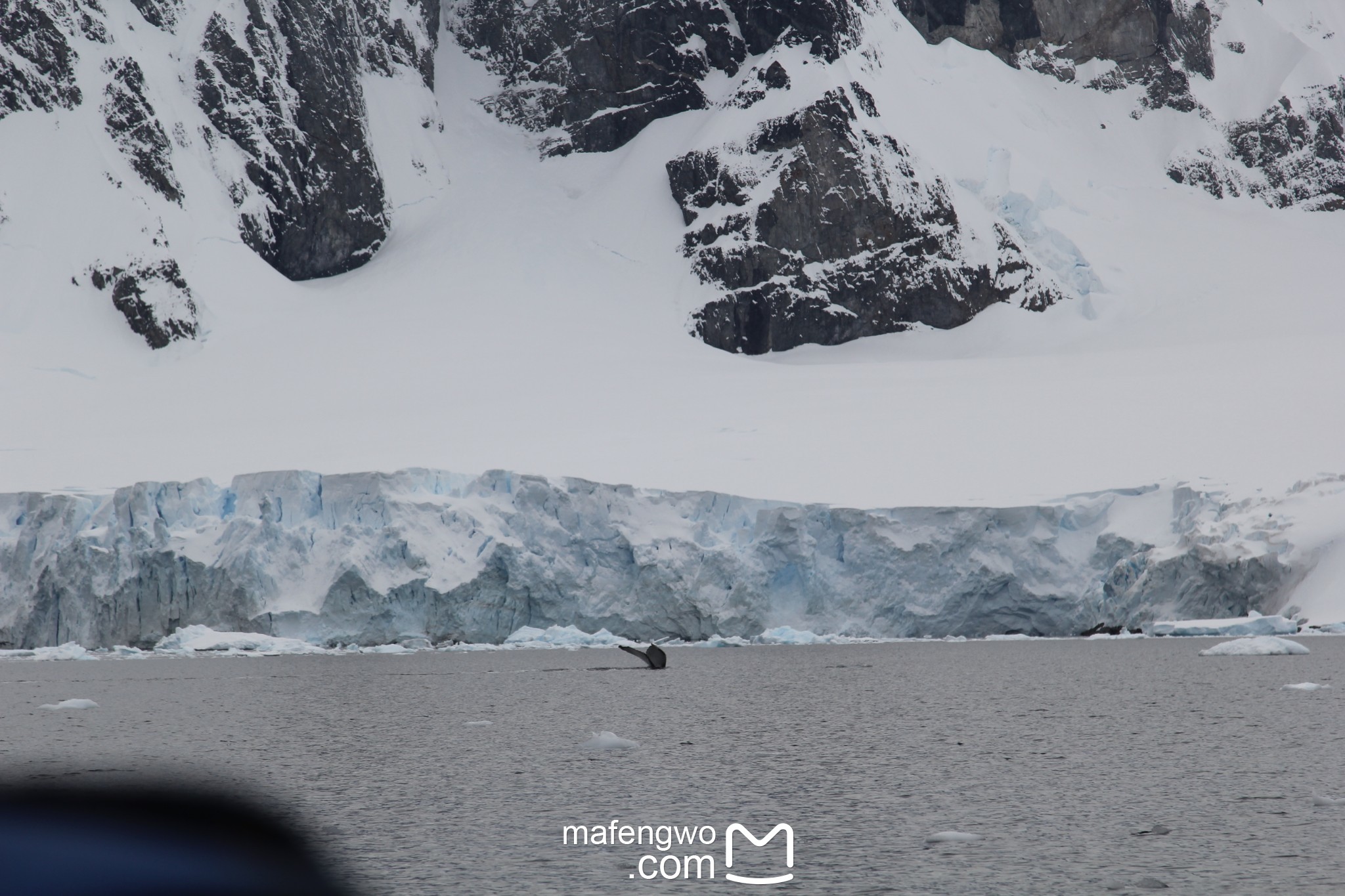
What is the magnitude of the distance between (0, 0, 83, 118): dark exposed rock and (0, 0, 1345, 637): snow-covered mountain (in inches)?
4.9

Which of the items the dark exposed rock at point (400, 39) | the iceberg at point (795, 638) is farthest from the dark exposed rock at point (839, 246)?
the iceberg at point (795, 638)

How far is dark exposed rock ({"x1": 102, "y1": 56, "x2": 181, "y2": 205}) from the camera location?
2019 inches

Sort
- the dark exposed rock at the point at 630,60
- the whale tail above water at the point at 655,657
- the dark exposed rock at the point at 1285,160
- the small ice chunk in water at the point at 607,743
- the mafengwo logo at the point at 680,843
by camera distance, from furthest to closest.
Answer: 1. the dark exposed rock at the point at 1285,160
2. the dark exposed rock at the point at 630,60
3. the whale tail above water at the point at 655,657
4. the small ice chunk in water at the point at 607,743
5. the mafengwo logo at the point at 680,843

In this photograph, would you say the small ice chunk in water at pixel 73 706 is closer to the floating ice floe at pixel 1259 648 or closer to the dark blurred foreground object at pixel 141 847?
the dark blurred foreground object at pixel 141 847

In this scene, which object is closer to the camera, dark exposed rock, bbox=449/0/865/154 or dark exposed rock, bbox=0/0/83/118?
dark exposed rock, bbox=0/0/83/118

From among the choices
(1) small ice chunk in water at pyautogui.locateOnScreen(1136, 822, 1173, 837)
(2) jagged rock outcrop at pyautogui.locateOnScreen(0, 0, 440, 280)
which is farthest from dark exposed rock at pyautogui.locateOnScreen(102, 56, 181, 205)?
(1) small ice chunk in water at pyautogui.locateOnScreen(1136, 822, 1173, 837)

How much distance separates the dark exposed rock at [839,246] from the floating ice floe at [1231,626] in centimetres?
3254

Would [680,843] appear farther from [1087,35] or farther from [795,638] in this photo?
[1087,35]

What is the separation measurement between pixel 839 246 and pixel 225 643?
3873cm

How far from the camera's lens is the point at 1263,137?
71.6 meters

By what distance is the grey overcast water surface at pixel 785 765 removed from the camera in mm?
6910

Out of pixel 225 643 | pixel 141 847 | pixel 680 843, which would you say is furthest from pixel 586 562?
pixel 141 847

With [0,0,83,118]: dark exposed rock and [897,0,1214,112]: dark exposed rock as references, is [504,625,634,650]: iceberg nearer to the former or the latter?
[0,0,83,118]: dark exposed rock

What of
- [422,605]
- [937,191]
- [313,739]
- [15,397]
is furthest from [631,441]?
[937,191]
